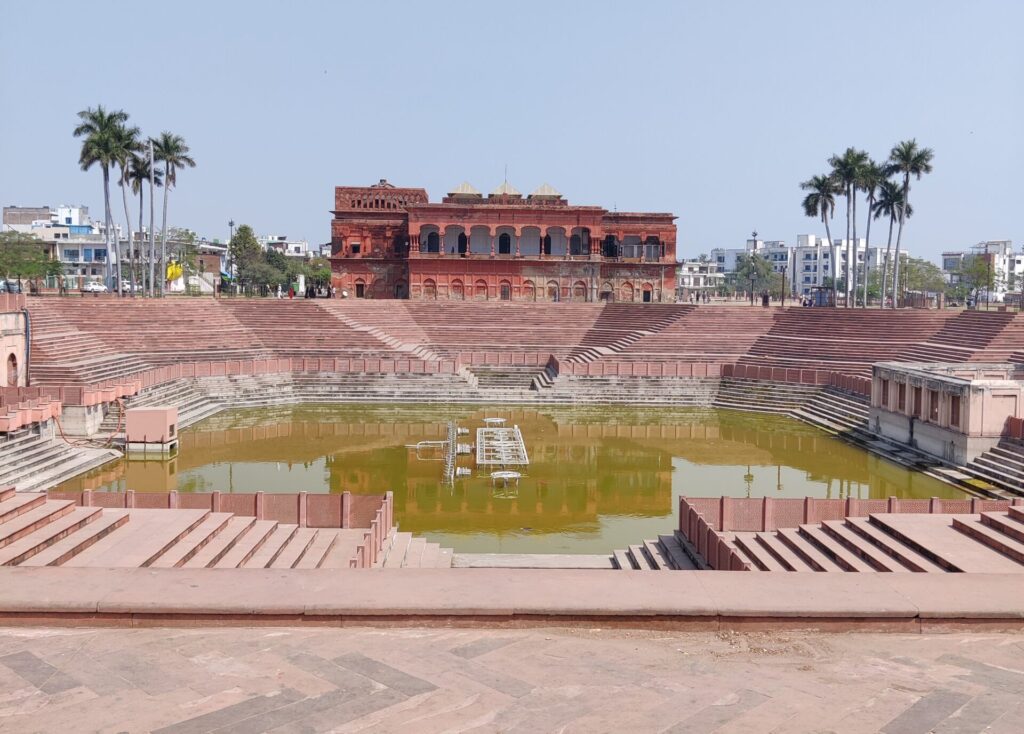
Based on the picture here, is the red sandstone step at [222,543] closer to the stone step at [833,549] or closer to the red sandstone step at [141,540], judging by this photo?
the red sandstone step at [141,540]

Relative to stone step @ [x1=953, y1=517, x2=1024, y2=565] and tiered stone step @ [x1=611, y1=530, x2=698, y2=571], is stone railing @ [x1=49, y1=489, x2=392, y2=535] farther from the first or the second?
stone step @ [x1=953, y1=517, x2=1024, y2=565]

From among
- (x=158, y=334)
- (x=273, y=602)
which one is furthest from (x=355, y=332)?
(x=273, y=602)

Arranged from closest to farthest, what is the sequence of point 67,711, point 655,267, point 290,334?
point 67,711, point 290,334, point 655,267

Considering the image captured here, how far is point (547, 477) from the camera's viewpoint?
1197 inches

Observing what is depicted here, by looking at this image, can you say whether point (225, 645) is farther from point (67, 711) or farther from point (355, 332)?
point (355, 332)

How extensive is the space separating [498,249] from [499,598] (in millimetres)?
67915

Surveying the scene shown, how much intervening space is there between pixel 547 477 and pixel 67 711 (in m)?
22.1

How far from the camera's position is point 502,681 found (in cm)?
968

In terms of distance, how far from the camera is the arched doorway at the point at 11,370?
122 ft

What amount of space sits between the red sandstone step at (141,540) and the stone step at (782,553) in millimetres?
10728

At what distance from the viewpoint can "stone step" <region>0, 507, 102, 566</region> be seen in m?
13.9

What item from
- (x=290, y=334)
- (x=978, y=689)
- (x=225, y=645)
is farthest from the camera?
(x=290, y=334)

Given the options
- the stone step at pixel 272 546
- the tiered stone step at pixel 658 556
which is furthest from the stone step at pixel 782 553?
→ the stone step at pixel 272 546

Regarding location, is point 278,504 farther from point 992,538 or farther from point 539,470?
point 992,538
